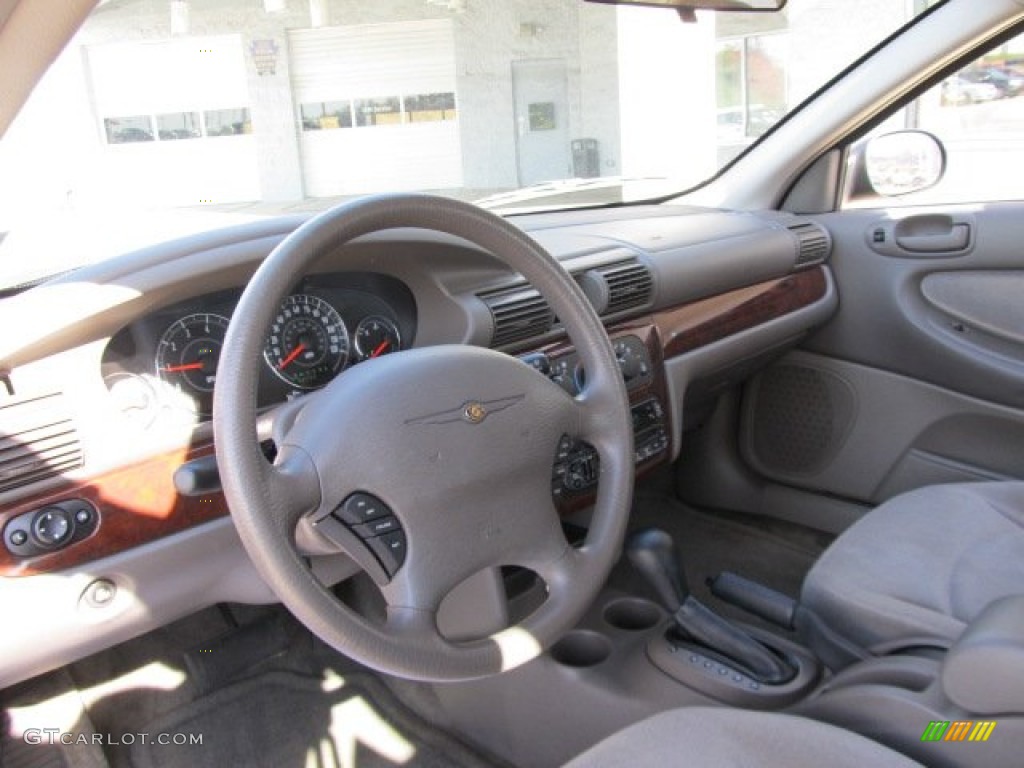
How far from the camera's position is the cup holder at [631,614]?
2049 mm

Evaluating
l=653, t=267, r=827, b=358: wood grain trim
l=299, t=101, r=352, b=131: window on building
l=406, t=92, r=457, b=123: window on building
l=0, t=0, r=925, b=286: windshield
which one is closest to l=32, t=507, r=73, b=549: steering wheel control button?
l=0, t=0, r=925, b=286: windshield

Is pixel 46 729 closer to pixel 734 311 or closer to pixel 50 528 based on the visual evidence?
pixel 50 528

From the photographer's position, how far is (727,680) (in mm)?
1803

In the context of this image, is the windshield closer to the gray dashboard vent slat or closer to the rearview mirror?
the rearview mirror

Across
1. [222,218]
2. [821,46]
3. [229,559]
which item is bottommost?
[229,559]

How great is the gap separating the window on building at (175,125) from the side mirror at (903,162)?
2990 mm

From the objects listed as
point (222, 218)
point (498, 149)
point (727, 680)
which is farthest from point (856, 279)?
point (498, 149)

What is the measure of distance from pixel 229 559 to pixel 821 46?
11.0 feet

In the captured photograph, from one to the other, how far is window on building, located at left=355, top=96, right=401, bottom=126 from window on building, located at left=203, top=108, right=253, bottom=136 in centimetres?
93

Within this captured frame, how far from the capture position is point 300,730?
234 centimetres

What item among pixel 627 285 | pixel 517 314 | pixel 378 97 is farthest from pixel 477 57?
pixel 517 314

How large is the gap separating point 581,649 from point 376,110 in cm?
544

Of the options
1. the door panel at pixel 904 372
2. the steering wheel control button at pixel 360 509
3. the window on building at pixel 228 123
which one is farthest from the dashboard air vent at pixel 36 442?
the window on building at pixel 228 123

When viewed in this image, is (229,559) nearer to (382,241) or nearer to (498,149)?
(382,241)
